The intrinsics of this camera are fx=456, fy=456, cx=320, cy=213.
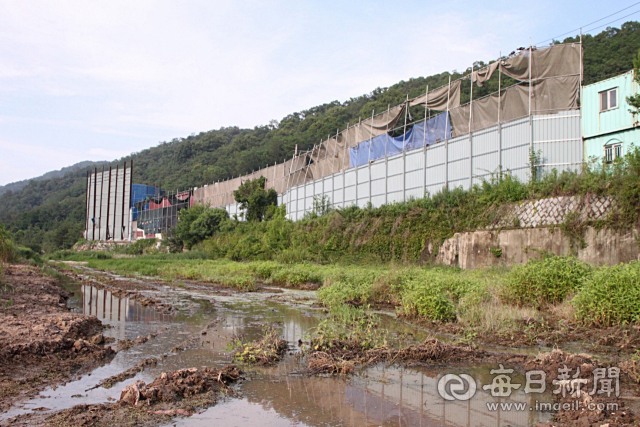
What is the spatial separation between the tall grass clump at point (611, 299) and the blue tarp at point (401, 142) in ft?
50.9

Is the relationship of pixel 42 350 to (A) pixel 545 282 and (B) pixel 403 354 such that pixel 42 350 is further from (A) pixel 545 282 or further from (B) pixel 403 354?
(A) pixel 545 282

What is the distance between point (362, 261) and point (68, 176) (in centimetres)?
13676

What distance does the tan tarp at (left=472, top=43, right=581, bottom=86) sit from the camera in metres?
19.7

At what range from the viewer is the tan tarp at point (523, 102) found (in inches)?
773

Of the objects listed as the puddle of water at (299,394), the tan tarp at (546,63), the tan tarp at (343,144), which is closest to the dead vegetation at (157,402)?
the puddle of water at (299,394)

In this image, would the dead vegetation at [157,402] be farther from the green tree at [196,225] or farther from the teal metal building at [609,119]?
the green tree at [196,225]

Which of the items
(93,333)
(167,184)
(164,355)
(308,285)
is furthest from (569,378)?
(167,184)

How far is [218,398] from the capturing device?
564 cm

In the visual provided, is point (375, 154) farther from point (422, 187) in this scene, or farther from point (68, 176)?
point (68, 176)

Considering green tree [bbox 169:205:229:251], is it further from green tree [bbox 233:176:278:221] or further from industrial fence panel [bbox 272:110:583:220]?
industrial fence panel [bbox 272:110:583:220]

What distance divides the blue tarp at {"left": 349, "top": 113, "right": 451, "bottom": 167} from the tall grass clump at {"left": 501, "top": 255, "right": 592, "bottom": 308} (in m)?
13.6

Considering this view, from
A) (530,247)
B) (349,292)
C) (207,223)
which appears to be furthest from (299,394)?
(207,223)

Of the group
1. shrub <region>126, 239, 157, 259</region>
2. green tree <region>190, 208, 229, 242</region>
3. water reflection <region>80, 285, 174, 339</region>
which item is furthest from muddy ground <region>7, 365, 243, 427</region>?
shrub <region>126, 239, 157, 259</region>

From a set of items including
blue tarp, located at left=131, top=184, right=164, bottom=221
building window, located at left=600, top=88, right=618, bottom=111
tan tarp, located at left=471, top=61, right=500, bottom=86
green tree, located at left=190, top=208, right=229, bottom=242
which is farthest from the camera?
blue tarp, located at left=131, top=184, right=164, bottom=221
